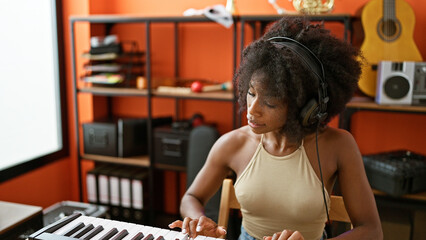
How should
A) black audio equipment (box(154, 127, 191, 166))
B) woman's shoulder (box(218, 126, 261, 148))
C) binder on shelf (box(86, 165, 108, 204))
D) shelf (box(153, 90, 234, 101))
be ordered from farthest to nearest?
1. binder on shelf (box(86, 165, 108, 204))
2. black audio equipment (box(154, 127, 191, 166))
3. shelf (box(153, 90, 234, 101))
4. woman's shoulder (box(218, 126, 261, 148))

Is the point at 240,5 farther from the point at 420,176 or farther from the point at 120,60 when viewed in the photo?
the point at 420,176

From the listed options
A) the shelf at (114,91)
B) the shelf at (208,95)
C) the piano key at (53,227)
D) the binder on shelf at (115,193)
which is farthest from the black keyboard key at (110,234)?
the binder on shelf at (115,193)

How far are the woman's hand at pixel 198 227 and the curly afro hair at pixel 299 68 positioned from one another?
1.25 ft

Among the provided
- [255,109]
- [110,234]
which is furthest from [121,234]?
[255,109]

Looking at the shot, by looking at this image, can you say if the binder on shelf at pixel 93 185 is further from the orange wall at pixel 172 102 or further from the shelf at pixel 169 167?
the shelf at pixel 169 167

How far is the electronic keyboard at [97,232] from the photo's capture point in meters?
0.95

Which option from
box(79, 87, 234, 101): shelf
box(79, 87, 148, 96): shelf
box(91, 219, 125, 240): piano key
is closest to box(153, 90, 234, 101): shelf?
box(79, 87, 234, 101): shelf

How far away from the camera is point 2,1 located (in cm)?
239

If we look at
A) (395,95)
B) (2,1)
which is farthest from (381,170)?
(2,1)

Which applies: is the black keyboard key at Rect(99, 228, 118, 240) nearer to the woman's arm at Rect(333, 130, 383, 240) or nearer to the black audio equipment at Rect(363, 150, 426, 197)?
Result: the woman's arm at Rect(333, 130, 383, 240)

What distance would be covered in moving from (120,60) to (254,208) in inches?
78.7

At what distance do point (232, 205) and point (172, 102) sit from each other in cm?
162

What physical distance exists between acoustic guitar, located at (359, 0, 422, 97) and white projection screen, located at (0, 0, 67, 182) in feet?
6.70

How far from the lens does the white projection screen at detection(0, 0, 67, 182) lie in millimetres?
2436
